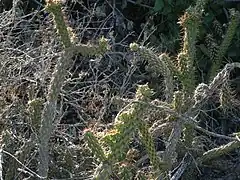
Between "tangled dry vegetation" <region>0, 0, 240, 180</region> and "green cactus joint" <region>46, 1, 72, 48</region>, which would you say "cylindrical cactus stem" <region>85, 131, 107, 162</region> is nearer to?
"tangled dry vegetation" <region>0, 0, 240, 180</region>

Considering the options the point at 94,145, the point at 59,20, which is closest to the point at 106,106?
the point at 59,20

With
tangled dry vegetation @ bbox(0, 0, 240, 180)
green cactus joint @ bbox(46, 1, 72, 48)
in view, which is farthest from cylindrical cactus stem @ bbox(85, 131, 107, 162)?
green cactus joint @ bbox(46, 1, 72, 48)

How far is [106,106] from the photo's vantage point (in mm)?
3939

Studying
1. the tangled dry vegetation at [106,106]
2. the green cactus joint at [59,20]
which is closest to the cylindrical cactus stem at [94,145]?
the tangled dry vegetation at [106,106]

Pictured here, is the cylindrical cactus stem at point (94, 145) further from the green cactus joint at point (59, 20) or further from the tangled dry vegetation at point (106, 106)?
the green cactus joint at point (59, 20)

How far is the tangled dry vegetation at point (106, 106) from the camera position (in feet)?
10.3

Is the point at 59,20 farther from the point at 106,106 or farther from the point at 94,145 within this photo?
the point at 106,106

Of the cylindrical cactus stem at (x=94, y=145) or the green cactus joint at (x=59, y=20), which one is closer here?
the cylindrical cactus stem at (x=94, y=145)

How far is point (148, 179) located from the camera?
3.33m

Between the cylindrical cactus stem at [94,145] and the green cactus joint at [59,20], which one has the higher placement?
the green cactus joint at [59,20]

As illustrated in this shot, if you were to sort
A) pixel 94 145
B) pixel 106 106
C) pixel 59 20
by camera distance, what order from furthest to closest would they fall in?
pixel 106 106, pixel 59 20, pixel 94 145

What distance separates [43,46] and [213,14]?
1372 millimetres

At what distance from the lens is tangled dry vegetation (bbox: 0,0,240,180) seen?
10.3 feet

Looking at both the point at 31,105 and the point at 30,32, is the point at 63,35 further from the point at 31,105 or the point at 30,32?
the point at 30,32
